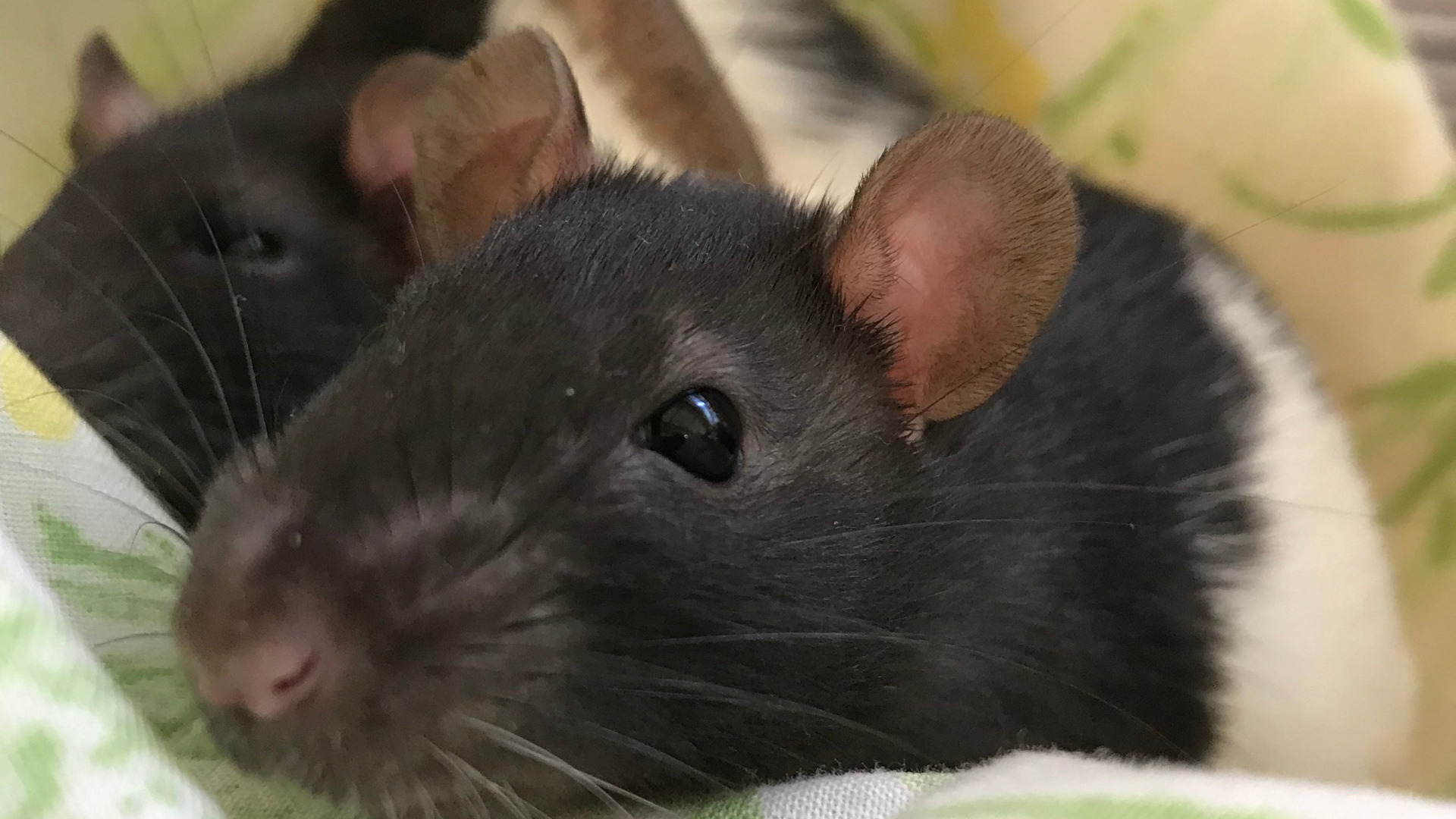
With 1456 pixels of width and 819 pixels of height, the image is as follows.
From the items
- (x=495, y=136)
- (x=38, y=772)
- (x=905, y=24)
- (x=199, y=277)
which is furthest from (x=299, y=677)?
(x=905, y=24)

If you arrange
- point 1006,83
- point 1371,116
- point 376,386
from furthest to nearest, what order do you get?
point 1006,83, point 1371,116, point 376,386

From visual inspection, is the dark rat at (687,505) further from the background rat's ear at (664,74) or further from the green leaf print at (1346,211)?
the background rat's ear at (664,74)

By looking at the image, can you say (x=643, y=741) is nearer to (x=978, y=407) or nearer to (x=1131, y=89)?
(x=978, y=407)

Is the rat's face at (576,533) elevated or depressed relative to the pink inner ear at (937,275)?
depressed

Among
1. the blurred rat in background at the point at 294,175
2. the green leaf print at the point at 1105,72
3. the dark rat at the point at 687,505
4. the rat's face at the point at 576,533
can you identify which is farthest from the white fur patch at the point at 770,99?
the rat's face at the point at 576,533

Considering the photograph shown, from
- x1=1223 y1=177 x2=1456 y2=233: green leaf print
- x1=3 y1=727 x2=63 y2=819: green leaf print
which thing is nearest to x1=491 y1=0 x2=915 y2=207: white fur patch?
x1=1223 y1=177 x2=1456 y2=233: green leaf print

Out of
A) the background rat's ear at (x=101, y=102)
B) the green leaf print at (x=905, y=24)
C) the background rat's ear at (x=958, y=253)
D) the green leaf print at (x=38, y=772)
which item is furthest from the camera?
the green leaf print at (x=905, y=24)

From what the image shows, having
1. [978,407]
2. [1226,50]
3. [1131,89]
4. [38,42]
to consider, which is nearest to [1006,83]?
[1131,89]

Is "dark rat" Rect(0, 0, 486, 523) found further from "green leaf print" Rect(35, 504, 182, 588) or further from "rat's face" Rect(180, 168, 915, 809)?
"rat's face" Rect(180, 168, 915, 809)

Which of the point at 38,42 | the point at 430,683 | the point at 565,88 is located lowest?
the point at 38,42
